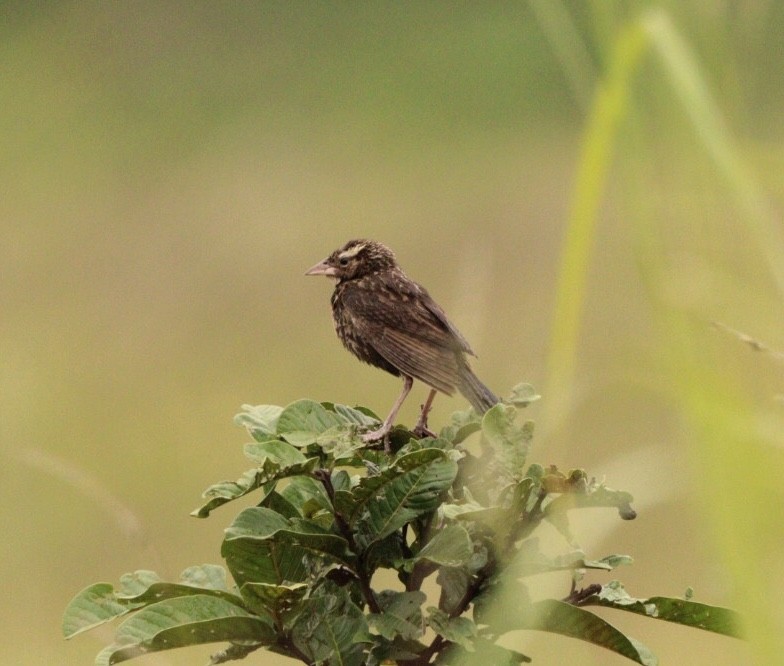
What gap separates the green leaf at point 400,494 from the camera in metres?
2.32

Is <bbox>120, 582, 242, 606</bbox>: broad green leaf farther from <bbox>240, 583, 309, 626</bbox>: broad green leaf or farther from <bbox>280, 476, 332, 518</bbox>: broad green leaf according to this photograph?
<bbox>280, 476, 332, 518</bbox>: broad green leaf

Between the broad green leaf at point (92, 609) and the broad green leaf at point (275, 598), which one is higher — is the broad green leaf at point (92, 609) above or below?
above

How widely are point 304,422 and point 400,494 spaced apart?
0.23 meters

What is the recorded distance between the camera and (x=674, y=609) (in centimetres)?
239

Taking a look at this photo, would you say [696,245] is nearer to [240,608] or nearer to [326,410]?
[326,410]

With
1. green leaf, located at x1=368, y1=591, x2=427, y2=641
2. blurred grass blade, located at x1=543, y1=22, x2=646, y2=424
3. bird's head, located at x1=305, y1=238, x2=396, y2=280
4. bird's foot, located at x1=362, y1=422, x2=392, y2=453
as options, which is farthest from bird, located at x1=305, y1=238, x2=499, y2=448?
blurred grass blade, located at x1=543, y1=22, x2=646, y2=424

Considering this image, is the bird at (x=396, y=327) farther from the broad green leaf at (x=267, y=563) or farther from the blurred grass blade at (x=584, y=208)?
the blurred grass blade at (x=584, y=208)

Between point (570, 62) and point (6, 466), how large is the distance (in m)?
11.4

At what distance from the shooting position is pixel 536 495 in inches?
89.8

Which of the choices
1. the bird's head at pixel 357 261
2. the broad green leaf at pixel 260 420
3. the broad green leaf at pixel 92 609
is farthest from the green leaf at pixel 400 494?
the bird's head at pixel 357 261

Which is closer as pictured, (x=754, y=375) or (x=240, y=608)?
(x=240, y=608)

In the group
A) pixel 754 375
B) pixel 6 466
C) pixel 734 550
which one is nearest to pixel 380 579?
pixel 6 466

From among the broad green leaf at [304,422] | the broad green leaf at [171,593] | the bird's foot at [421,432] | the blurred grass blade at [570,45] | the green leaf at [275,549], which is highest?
the blurred grass blade at [570,45]

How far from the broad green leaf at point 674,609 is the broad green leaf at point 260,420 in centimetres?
61
